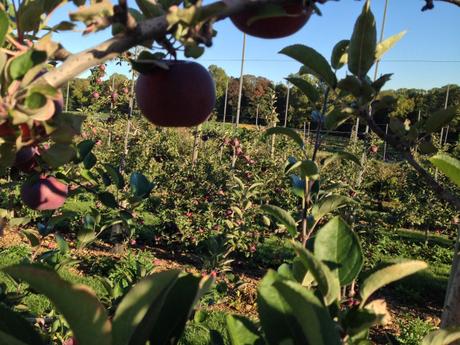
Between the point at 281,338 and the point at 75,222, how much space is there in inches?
260

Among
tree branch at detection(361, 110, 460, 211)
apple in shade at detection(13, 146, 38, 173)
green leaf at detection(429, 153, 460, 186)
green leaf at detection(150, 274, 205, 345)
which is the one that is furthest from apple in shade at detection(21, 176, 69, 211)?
green leaf at detection(429, 153, 460, 186)

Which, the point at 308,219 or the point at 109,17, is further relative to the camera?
the point at 308,219

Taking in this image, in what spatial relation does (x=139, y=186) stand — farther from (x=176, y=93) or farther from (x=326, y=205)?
(x=176, y=93)

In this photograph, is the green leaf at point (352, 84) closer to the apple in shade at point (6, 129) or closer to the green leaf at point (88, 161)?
the apple in shade at point (6, 129)

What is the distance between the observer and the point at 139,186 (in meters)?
1.34

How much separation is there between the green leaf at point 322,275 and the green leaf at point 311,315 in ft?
0.15

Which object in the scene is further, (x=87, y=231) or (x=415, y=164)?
(x=87, y=231)

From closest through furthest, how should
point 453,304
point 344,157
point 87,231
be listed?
point 453,304
point 344,157
point 87,231

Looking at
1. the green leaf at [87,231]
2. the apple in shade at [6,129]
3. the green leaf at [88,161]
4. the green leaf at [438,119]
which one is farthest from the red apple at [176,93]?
the green leaf at [87,231]

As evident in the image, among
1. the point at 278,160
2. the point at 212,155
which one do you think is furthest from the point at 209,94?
the point at 212,155

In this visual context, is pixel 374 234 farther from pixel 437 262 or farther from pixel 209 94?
pixel 209 94

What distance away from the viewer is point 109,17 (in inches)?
19.0

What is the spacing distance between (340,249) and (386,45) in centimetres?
45

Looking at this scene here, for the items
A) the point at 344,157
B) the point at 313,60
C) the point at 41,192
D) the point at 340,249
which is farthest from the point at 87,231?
the point at 340,249
